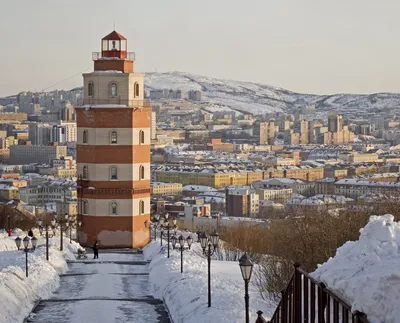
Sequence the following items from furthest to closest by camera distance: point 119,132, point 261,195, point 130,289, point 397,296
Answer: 1. point 261,195
2. point 119,132
3. point 130,289
4. point 397,296

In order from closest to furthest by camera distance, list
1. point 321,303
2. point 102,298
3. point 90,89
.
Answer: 1. point 321,303
2. point 102,298
3. point 90,89

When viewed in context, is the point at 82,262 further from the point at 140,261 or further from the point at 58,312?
the point at 58,312

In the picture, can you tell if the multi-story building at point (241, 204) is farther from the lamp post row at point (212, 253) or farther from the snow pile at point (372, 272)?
the snow pile at point (372, 272)

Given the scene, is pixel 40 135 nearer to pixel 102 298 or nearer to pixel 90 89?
pixel 90 89

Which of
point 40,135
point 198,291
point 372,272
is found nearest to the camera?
point 372,272

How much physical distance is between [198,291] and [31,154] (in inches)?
5712

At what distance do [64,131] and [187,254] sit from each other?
538 feet

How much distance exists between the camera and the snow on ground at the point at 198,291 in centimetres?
1221

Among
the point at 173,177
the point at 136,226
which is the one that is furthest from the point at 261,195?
the point at 136,226

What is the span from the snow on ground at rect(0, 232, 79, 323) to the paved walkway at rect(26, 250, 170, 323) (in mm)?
161

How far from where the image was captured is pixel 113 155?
25328mm

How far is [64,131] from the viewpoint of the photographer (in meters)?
182

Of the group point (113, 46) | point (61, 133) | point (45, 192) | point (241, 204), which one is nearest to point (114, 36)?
point (113, 46)

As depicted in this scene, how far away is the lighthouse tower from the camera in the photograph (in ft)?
82.9
